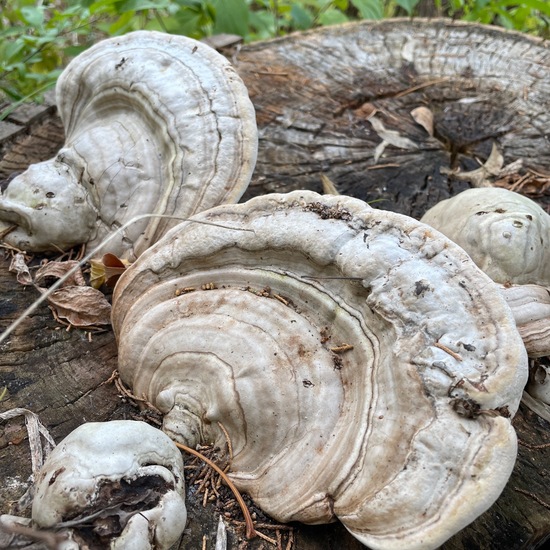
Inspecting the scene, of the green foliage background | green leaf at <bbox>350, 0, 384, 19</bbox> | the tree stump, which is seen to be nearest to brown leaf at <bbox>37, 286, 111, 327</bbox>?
the tree stump

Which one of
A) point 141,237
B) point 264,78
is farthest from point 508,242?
point 264,78

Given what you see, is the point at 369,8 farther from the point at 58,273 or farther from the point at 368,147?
the point at 58,273

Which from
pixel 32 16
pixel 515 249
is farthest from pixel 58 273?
pixel 515 249

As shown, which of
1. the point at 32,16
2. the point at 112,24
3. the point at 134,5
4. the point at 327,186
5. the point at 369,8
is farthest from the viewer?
the point at 112,24

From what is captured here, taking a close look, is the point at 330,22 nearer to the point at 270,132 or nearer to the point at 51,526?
the point at 270,132

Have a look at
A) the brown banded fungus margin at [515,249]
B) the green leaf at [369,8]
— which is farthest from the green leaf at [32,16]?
the brown banded fungus margin at [515,249]

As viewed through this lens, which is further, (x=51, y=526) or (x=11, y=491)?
(x=11, y=491)

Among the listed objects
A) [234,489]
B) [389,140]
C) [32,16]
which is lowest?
[234,489]

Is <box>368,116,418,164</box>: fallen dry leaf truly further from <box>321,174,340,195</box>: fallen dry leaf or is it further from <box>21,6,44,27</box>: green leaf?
<box>21,6,44,27</box>: green leaf
